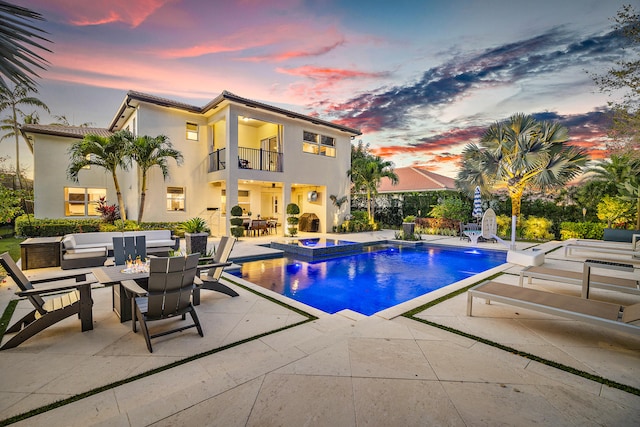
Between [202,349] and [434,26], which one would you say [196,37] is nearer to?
[434,26]

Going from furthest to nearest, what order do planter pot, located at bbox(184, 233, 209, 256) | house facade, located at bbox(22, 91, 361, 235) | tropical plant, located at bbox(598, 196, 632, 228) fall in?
house facade, located at bbox(22, 91, 361, 235), tropical plant, located at bbox(598, 196, 632, 228), planter pot, located at bbox(184, 233, 209, 256)

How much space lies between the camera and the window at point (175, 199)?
45.4 ft

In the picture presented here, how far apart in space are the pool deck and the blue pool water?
184cm

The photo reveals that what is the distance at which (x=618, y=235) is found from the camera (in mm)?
10609

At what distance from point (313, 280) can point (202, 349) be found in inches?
172

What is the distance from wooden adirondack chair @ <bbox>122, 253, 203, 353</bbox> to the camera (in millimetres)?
3289

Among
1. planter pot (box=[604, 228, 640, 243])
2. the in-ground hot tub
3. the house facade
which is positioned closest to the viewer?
the in-ground hot tub

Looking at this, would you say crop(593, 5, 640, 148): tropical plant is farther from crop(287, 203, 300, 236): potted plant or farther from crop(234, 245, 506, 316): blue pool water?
crop(287, 203, 300, 236): potted plant

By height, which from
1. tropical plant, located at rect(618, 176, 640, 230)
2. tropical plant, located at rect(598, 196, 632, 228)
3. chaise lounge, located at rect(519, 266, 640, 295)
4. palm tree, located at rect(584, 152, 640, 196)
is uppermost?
palm tree, located at rect(584, 152, 640, 196)

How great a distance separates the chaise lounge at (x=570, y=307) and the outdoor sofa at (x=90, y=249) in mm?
7656

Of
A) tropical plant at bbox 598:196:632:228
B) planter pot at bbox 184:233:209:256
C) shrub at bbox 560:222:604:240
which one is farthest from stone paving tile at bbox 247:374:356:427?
tropical plant at bbox 598:196:632:228

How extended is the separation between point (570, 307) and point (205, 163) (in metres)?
15.0

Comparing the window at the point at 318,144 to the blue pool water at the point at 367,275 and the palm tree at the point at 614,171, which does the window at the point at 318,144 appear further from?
the palm tree at the point at 614,171

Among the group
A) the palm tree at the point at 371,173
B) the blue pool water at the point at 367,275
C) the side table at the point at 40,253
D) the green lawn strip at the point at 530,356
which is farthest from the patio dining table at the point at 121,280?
the palm tree at the point at 371,173
